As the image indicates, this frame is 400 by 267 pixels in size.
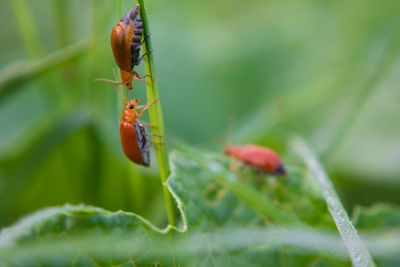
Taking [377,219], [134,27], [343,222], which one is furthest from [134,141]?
[377,219]

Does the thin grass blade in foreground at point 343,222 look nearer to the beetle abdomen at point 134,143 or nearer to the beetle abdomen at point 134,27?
the beetle abdomen at point 134,143

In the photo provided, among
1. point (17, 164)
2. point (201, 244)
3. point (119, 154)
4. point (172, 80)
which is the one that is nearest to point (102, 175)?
point (119, 154)

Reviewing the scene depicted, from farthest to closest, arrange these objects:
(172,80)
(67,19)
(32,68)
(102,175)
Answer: (172,80) < (67,19) < (102,175) < (32,68)

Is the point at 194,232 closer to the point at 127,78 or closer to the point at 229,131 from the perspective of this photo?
the point at 127,78

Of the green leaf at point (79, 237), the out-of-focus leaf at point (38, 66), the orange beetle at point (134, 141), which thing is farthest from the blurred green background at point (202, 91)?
the green leaf at point (79, 237)

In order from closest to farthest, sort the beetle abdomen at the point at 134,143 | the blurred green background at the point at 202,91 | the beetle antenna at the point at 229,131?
the beetle abdomen at the point at 134,143, the blurred green background at the point at 202,91, the beetle antenna at the point at 229,131

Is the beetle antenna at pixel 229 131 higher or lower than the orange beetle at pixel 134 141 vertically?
lower

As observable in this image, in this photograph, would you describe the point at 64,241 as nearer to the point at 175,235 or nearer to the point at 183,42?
the point at 175,235
